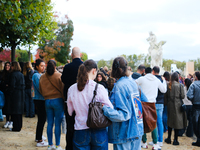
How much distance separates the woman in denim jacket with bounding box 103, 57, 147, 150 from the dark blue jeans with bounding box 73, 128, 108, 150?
12 centimetres

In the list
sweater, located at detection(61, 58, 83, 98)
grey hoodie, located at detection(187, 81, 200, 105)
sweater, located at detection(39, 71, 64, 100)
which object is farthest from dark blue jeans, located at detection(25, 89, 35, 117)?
grey hoodie, located at detection(187, 81, 200, 105)

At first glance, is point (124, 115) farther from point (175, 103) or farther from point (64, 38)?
point (64, 38)

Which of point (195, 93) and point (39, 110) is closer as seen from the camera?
point (39, 110)

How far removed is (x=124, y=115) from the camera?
2.64 metres

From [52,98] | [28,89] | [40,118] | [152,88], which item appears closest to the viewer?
[52,98]

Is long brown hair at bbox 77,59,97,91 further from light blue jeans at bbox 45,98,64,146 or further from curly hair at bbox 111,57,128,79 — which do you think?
light blue jeans at bbox 45,98,64,146

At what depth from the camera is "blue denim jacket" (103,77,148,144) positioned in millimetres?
2660

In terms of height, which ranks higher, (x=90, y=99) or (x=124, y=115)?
(x=90, y=99)

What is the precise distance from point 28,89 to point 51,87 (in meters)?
4.54

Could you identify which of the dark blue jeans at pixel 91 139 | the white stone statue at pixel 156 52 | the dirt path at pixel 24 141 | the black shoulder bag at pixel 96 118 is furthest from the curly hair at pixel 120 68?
the white stone statue at pixel 156 52

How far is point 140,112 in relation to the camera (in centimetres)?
293

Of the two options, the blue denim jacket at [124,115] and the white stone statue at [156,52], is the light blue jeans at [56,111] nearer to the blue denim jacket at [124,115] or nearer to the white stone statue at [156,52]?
the blue denim jacket at [124,115]

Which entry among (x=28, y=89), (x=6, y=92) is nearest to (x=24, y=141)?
(x=6, y=92)

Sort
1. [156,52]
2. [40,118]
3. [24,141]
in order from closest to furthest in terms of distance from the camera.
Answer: [40,118] < [24,141] < [156,52]
